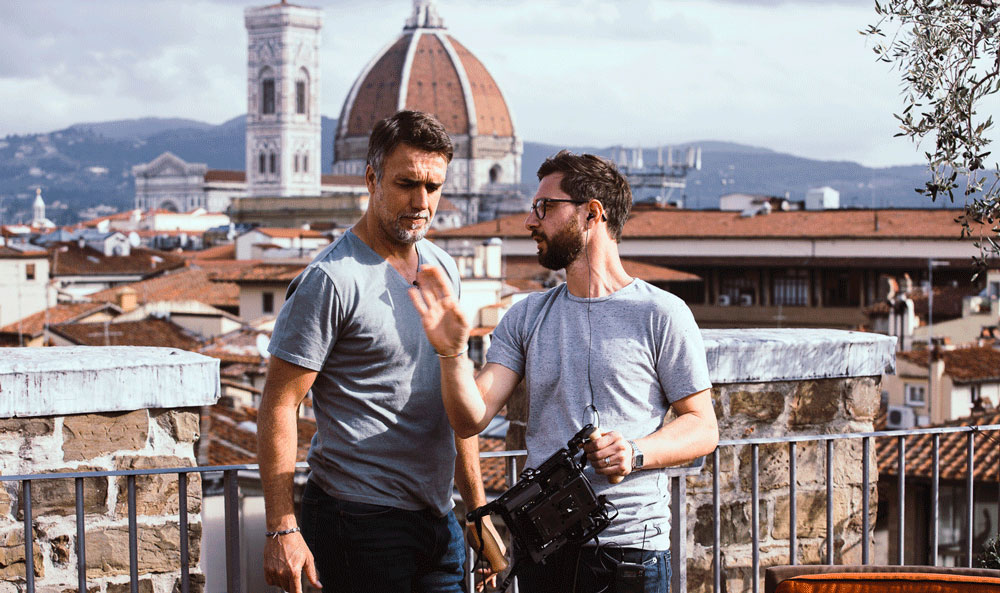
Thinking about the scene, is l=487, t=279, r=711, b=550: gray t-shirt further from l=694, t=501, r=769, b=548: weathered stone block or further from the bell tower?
the bell tower

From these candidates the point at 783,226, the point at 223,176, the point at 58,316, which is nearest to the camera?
the point at 58,316

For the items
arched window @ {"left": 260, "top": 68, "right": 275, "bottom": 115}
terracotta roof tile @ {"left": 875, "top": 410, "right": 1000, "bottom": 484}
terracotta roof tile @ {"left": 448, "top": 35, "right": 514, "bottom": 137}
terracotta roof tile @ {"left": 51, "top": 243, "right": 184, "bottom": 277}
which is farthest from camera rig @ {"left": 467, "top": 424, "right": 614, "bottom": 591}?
arched window @ {"left": 260, "top": 68, "right": 275, "bottom": 115}

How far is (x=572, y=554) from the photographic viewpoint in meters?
2.90

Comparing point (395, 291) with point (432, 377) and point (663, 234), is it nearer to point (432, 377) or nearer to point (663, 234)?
point (432, 377)

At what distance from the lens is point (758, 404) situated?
442 centimetres

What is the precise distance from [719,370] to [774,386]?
25 centimetres

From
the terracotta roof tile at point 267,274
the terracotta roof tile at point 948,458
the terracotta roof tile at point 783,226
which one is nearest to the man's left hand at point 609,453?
the terracotta roof tile at point 948,458

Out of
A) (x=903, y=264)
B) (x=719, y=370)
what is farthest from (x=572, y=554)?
(x=903, y=264)

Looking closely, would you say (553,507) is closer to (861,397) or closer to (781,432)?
(781,432)

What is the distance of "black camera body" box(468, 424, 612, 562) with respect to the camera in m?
2.73

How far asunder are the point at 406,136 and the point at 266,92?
133 m

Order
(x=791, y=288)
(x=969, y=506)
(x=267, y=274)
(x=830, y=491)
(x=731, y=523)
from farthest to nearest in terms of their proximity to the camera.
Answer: (x=791, y=288), (x=267, y=274), (x=731, y=523), (x=969, y=506), (x=830, y=491)

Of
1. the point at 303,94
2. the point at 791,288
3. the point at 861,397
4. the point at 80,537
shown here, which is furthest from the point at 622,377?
the point at 303,94

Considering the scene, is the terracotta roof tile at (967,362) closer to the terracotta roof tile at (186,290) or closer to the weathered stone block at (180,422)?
the weathered stone block at (180,422)
